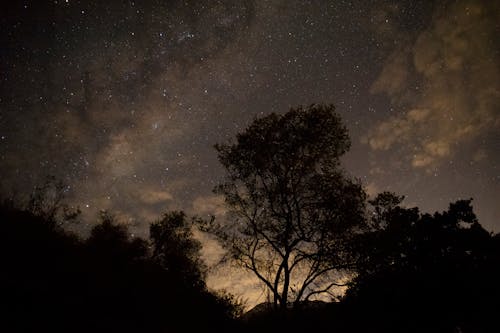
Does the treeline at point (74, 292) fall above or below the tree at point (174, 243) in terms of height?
below

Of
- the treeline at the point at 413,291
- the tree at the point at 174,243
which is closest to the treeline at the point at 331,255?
the treeline at the point at 413,291

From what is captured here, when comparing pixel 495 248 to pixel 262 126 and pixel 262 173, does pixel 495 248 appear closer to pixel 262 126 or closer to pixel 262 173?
pixel 262 173

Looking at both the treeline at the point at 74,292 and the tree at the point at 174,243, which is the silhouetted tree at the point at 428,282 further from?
the tree at the point at 174,243

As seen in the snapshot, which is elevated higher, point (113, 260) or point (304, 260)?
point (304, 260)

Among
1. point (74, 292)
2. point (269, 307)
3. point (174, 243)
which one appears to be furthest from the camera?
point (174, 243)

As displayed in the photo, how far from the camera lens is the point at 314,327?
59.4 ft

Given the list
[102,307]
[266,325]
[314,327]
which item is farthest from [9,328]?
[314,327]

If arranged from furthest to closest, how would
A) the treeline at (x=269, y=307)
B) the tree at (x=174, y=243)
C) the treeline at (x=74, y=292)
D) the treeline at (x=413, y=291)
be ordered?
the tree at (x=174, y=243), the treeline at (x=413, y=291), the treeline at (x=269, y=307), the treeline at (x=74, y=292)

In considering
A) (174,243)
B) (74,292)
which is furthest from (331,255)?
(174,243)

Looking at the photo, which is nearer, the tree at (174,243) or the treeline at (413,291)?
the treeline at (413,291)

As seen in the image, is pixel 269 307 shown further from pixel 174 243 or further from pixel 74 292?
pixel 174 243

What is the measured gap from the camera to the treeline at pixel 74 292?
7727 mm

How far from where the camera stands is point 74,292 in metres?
9.75

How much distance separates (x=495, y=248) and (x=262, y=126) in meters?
19.2
